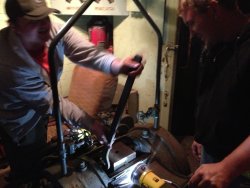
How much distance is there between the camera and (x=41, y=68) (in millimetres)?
1379

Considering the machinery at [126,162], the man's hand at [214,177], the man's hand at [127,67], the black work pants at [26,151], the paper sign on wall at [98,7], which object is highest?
the paper sign on wall at [98,7]

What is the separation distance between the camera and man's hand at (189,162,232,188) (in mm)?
752

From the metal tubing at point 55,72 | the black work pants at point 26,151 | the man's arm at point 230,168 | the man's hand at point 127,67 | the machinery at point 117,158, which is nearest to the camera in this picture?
the man's arm at point 230,168

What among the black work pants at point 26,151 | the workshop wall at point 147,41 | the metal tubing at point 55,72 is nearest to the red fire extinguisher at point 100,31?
the workshop wall at point 147,41

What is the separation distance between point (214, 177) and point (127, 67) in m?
0.69

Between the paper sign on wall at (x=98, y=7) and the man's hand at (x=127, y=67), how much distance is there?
62.6 inches

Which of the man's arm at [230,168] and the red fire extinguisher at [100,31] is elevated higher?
the red fire extinguisher at [100,31]

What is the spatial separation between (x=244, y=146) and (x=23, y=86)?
1079mm

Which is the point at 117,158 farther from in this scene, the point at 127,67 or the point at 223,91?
the point at 223,91

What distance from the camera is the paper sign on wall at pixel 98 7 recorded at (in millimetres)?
2793

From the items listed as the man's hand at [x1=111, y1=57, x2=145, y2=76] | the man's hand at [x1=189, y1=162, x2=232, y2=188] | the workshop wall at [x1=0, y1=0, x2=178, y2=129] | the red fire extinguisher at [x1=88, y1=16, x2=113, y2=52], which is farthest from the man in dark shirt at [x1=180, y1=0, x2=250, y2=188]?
the red fire extinguisher at [x1=88, y1=16, x2=113, y2=52]

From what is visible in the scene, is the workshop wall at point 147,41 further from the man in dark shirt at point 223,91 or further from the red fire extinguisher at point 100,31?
the man in dark shirt at point 223,91

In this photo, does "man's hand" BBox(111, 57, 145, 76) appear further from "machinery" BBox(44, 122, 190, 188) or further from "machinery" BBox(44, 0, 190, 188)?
"machinery" BBox(44, 122, 190, 188)

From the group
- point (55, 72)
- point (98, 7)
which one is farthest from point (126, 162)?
point (98, 7)
